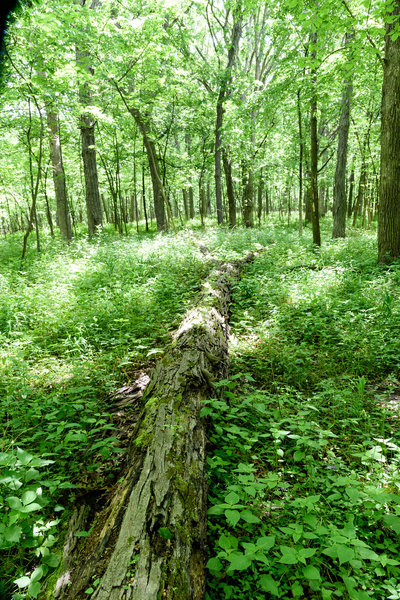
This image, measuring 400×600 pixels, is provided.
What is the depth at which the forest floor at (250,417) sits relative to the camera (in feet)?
5.65

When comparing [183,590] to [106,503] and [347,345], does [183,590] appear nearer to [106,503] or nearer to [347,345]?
[106,503]

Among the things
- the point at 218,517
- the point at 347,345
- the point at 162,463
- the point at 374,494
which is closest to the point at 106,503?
the point at 162,463

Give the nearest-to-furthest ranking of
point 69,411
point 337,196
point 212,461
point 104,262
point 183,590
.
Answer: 1. point 183,590
2. point 212,461
3. point 69,411
4. point 104,262
5. point 337,196

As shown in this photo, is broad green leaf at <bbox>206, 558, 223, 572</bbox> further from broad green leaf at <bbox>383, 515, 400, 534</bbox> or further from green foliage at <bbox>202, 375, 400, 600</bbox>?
broad green leaf at <bbox>383, 515, 400, 534</bbox>

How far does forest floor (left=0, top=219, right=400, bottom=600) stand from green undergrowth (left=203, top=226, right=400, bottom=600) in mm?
15

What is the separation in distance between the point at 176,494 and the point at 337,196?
543 inches

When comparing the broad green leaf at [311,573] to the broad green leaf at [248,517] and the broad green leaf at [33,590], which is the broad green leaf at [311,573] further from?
the broad green leaf at [33,590]

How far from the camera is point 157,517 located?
1.78 m

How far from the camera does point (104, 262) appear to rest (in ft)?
29.9

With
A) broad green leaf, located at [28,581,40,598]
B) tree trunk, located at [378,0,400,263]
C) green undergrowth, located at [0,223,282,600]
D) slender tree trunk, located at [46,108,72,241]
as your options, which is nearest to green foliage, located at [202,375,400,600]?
broad green leaf, located at [28,581,40,598]

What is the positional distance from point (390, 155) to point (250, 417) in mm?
6843

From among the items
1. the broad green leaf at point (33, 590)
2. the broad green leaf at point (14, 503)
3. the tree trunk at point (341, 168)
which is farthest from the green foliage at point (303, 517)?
the tree trunk at point (341, 168)

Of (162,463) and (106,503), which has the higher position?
(162,463)

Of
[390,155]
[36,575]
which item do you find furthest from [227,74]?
[36,575]
